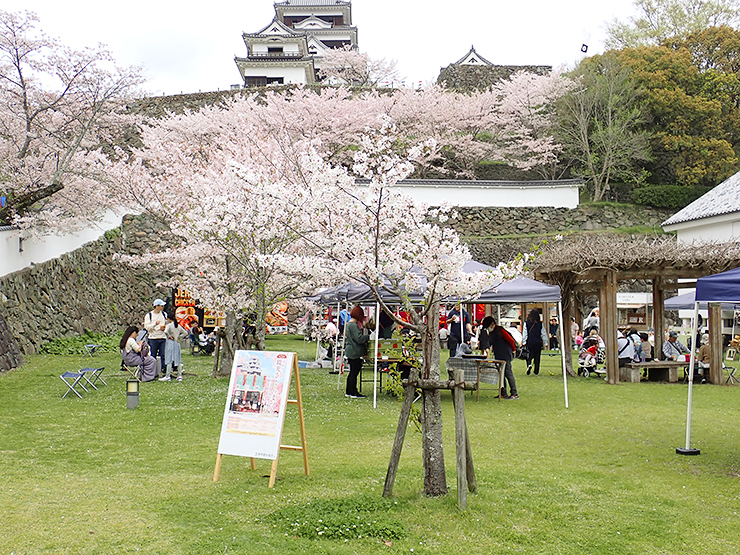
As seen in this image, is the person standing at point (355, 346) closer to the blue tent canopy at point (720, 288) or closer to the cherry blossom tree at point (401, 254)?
the cherry blossom tree at point (401, 254)

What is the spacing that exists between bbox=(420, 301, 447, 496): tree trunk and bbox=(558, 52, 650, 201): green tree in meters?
29.0

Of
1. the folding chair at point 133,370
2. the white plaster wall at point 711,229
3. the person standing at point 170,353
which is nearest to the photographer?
the folding chair at point 133,370

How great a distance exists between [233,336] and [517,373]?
7121 mm

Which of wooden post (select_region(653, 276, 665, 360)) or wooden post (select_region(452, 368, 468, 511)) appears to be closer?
wooden post (select_region(452, 368, 468, 511))

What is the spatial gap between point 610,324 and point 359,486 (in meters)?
10.2

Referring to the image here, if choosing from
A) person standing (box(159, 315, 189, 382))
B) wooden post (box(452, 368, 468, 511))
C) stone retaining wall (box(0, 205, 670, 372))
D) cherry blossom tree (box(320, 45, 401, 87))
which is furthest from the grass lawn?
cherry blossom tree (box(320, 45, 401, 87))

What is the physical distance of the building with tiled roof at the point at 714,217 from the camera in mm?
24219

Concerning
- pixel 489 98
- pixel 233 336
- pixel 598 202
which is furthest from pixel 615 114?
pixel 233 336

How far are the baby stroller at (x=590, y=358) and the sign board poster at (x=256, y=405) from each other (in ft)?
37.7

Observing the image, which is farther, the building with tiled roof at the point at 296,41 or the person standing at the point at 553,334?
Answer: the building with tiled roof at the point at 296,41

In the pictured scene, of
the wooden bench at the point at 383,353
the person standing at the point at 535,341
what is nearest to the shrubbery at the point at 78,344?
the wooden bench at the point at 383,353

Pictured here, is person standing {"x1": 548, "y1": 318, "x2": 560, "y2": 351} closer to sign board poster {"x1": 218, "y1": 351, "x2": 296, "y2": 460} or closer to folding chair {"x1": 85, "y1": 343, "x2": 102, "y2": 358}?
folding chair {"x1": 85, "y1": 343, "x2": 102, "y2": 358}

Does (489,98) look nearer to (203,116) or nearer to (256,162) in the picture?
(203,116)

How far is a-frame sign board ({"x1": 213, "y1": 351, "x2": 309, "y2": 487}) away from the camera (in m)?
5.95
